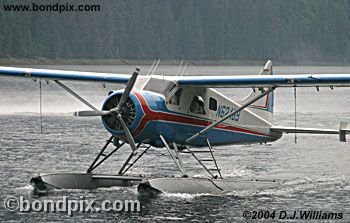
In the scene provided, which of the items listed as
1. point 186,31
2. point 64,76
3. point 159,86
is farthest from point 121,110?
point 186,31

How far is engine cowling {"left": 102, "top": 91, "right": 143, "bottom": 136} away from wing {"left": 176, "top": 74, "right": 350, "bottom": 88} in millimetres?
1472

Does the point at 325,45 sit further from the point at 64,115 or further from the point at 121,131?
the point at 121,131

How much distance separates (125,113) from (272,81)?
285 cm

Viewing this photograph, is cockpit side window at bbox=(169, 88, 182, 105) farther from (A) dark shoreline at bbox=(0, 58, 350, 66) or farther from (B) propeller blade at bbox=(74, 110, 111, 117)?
(A) dark shoreline at bbox=(0, 58, 350, 66)

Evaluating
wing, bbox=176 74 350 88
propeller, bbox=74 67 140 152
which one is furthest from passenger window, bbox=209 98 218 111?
propeller, bbox=74 67 140 152

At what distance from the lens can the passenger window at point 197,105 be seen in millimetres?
19375

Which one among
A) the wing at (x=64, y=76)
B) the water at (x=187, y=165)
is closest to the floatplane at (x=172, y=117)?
the wing at (x=64, y=76)

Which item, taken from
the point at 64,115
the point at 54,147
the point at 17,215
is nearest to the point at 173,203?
the point at 17,215

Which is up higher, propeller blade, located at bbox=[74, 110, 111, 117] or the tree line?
the tree line

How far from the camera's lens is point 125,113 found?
17.8 m

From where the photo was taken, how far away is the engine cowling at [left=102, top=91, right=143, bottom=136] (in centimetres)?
1778

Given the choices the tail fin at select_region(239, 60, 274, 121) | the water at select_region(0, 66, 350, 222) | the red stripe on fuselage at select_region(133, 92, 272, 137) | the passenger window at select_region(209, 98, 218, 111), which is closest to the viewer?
the water at select_region(0, 66, 350, 222)

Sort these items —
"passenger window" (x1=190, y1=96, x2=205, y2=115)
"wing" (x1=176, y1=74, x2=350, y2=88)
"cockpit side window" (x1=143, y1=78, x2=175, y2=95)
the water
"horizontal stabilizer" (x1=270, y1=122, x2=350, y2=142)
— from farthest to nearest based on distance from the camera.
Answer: "horizontal stabilizer" (x1=270, y1=122, x2=350, y2=142)
"passenger window" (x1=190, y1=96, x2=205, y2=115)
"cockpit side window" (x1=143, y1=78, x2=175, y2=95)
"wing" (x1=176, y1=74, x2=350, y2=88)
the water

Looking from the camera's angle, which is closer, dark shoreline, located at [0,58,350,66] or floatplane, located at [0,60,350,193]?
floatplane, located at [0,60,350,193]
